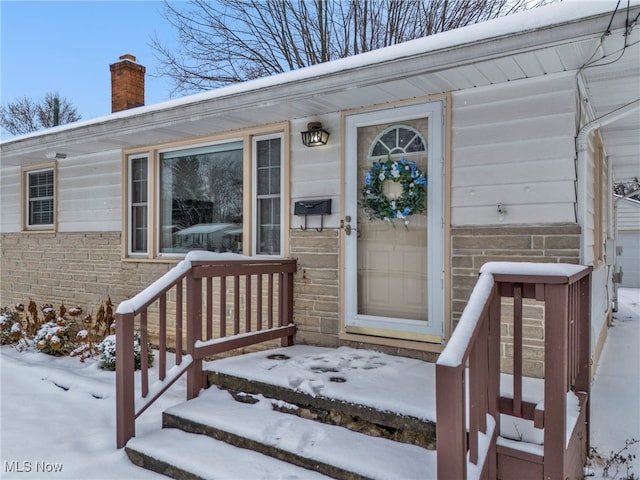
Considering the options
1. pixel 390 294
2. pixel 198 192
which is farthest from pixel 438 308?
pixel 198 192

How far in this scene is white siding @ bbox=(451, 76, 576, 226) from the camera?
3074 millimetres

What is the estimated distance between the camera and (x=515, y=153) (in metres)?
3.23

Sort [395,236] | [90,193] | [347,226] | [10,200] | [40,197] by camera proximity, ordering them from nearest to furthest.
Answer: [395,236]
[347,226]
[90,193]
[40,197]
[10,200]

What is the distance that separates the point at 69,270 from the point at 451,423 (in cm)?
611

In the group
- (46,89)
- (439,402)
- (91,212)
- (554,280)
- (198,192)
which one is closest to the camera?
(439,402)

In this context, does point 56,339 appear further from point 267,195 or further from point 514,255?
point 514,255

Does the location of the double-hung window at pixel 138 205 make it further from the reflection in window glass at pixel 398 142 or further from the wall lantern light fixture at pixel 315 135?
the reflection in window glass at pixel 398 142

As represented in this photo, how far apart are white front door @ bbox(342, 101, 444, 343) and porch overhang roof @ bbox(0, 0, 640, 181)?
22cm

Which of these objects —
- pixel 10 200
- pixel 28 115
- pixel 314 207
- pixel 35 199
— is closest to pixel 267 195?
pixel 314 207

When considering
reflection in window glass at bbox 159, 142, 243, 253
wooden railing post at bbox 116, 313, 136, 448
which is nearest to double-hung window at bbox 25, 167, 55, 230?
reflection in window glass at bbox 159, 142, 243, 253

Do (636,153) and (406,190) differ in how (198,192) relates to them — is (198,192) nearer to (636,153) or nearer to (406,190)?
(406,190)

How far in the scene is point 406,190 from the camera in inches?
143

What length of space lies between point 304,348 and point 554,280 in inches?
97.4

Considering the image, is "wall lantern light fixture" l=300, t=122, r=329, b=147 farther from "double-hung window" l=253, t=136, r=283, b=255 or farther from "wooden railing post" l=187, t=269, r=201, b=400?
"wooden railing post" l=187, t=269, r=201, b=400
